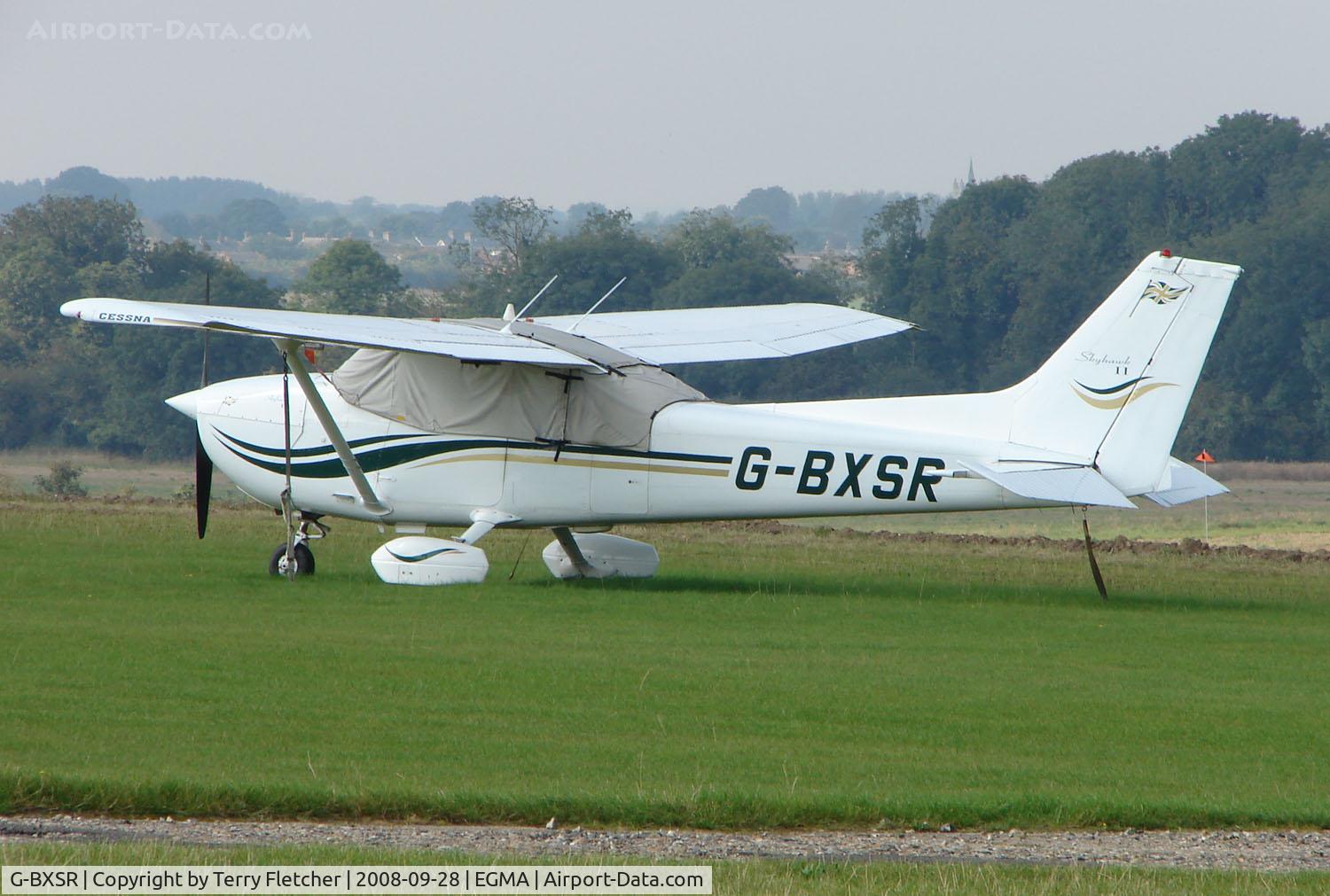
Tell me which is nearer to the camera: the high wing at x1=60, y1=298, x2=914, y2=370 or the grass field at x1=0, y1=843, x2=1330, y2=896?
the grass field at x1=0, y1=843, x2=1330, y2=896

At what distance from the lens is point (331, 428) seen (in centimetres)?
1557

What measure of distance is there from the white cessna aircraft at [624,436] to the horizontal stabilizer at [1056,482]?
0.02 metres

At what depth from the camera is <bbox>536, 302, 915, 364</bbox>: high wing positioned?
17062 millimetres

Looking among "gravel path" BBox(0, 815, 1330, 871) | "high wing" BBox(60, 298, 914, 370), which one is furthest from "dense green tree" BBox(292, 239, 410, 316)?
"gravel path" BBox(0, 815, 1330, 871)

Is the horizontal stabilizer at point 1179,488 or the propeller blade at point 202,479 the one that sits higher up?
the horizontal stabilizer at point 1179,488

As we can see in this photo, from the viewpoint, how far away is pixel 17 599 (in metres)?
13.7

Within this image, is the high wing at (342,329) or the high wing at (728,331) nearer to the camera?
the high wing at (342,329)

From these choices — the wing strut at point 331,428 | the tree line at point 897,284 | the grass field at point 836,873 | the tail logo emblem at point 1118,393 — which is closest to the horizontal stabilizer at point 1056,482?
the tail logo emblem at point 1118,393

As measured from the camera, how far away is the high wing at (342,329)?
536 inches

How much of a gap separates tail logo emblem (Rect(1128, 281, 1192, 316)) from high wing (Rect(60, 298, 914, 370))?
102 inches

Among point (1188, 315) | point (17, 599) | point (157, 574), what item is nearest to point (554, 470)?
point (157, 574)

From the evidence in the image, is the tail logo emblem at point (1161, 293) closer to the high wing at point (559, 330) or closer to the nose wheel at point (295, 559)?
the high wing at point (559, 330)

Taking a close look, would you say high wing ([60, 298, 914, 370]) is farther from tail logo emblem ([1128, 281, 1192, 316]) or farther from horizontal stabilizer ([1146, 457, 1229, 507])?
horizontal stabilizer ([1146, 457, 1229, 507])

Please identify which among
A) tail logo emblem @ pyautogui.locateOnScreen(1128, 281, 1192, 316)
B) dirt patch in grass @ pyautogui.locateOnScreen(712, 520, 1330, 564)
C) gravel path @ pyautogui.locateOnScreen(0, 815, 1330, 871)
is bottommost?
dirt patch in grass @ pyautogui.locateOnScreen(712, 520, 1330, 564)
